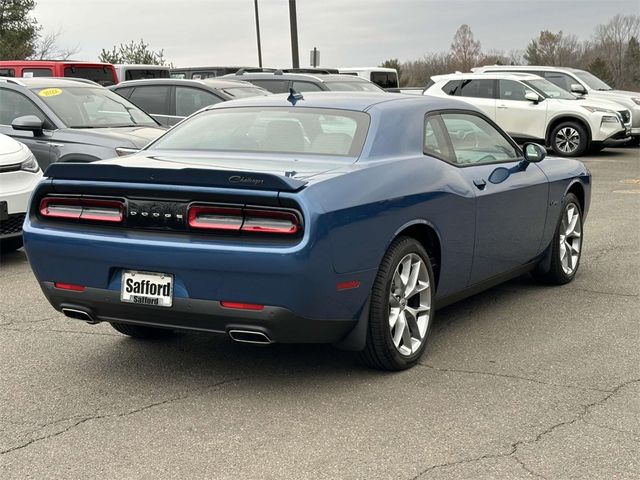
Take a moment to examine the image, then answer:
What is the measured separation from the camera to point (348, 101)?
19.0 ft

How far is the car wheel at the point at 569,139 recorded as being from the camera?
771 inches

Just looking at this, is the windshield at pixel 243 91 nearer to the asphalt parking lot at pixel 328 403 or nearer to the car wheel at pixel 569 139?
the car wheel at pixel 569 139

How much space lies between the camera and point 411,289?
519cm

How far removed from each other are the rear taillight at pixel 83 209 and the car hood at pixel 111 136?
209 inches

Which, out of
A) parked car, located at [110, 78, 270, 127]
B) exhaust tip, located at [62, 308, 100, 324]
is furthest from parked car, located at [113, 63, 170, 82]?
exhaust tip, located at [62, 308, 100, 324]

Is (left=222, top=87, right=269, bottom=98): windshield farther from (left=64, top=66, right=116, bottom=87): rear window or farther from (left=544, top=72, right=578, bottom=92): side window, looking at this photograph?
(left=544, top=72, right=578, bottom=92): side window

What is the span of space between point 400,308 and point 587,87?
1863 centimetres

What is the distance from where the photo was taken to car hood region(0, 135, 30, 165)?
340 inches

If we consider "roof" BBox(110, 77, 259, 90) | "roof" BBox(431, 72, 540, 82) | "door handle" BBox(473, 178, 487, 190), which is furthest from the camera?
"roof" BBox(431, 72, 540, 82)

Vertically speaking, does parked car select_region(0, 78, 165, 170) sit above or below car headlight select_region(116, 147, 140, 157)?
above

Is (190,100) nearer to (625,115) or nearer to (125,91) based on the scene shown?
(125,91)

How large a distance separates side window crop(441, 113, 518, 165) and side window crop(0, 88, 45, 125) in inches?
251

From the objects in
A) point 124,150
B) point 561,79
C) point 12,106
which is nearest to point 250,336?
Answer: point 124,150

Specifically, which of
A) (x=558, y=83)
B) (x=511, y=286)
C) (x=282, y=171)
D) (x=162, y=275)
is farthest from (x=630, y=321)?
(x=558, y=83)
